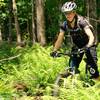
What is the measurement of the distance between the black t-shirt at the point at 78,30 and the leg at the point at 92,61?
26cm

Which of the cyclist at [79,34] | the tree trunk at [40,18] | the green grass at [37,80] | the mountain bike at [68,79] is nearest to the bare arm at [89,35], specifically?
the cyclist at [79,34]

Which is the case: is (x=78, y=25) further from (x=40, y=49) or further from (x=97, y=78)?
(x=40, y=49)

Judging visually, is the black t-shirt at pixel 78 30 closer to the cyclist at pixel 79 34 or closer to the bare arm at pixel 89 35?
the cyclist at pixel 79 34

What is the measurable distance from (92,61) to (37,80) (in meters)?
2.10

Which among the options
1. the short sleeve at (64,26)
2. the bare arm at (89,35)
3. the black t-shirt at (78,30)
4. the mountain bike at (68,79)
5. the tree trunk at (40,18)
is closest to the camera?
the mountain bike at (68,79)

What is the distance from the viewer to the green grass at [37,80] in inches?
277

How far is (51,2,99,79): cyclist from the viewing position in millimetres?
7891

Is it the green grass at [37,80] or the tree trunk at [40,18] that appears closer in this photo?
the green grass at [37,80]

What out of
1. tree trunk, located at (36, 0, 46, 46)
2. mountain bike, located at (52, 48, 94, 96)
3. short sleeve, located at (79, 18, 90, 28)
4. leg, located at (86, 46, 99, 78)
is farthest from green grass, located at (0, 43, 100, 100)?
tree trunk, located at (36, 0, 46, 46)

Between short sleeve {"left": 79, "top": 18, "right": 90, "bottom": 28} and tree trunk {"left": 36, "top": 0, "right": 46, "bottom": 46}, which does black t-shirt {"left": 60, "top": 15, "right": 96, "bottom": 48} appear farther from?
tree trunk {"left": 36, "top": 0, "right": 46, "bottom": 46}

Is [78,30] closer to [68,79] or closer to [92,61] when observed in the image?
[92,61]

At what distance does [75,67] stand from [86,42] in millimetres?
676

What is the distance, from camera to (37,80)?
9969 millimetres

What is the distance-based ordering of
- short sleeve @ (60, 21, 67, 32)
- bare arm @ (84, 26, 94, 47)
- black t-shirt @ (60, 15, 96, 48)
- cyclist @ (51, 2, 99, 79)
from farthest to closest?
short sleeve @ (60, 21, 67, 32) → black t-shirt @ (60, 15, 96, 48) → cyclist @ (51, 2, 99, 79) → bare arm @ (84, 26, 94, 47)
